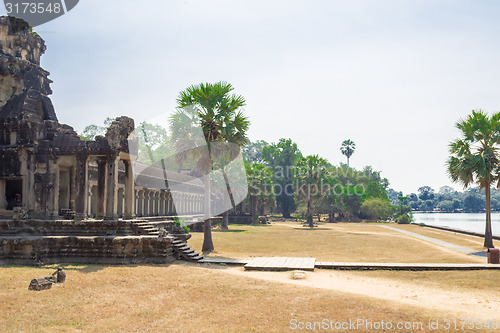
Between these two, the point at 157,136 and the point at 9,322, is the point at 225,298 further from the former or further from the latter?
the point at 157,136

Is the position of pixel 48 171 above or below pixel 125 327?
above

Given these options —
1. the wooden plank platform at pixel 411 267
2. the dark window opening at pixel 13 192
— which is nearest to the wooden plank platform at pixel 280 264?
the wooden plank platform at pixel 411 267

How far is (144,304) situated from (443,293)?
8075 millimetres

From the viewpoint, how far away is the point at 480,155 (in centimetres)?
2586

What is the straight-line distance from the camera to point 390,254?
2230cm

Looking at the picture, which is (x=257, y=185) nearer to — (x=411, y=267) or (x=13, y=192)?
(x=13, y=192)

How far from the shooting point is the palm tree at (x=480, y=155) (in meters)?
25.6

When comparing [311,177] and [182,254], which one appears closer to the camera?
[182,254]

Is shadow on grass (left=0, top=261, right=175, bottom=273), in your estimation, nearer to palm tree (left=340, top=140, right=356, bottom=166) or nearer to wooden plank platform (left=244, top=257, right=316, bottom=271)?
wooden plank platform (left=244, top=257, right=316, bottom=271)

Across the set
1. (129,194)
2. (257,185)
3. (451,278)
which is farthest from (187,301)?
(257,185)

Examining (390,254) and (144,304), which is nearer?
(144,304)

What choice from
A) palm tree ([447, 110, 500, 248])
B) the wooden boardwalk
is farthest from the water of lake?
the wooden boardwalk

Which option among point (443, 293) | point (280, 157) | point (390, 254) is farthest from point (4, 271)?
point (280, 157)

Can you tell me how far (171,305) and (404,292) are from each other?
6433 mm
